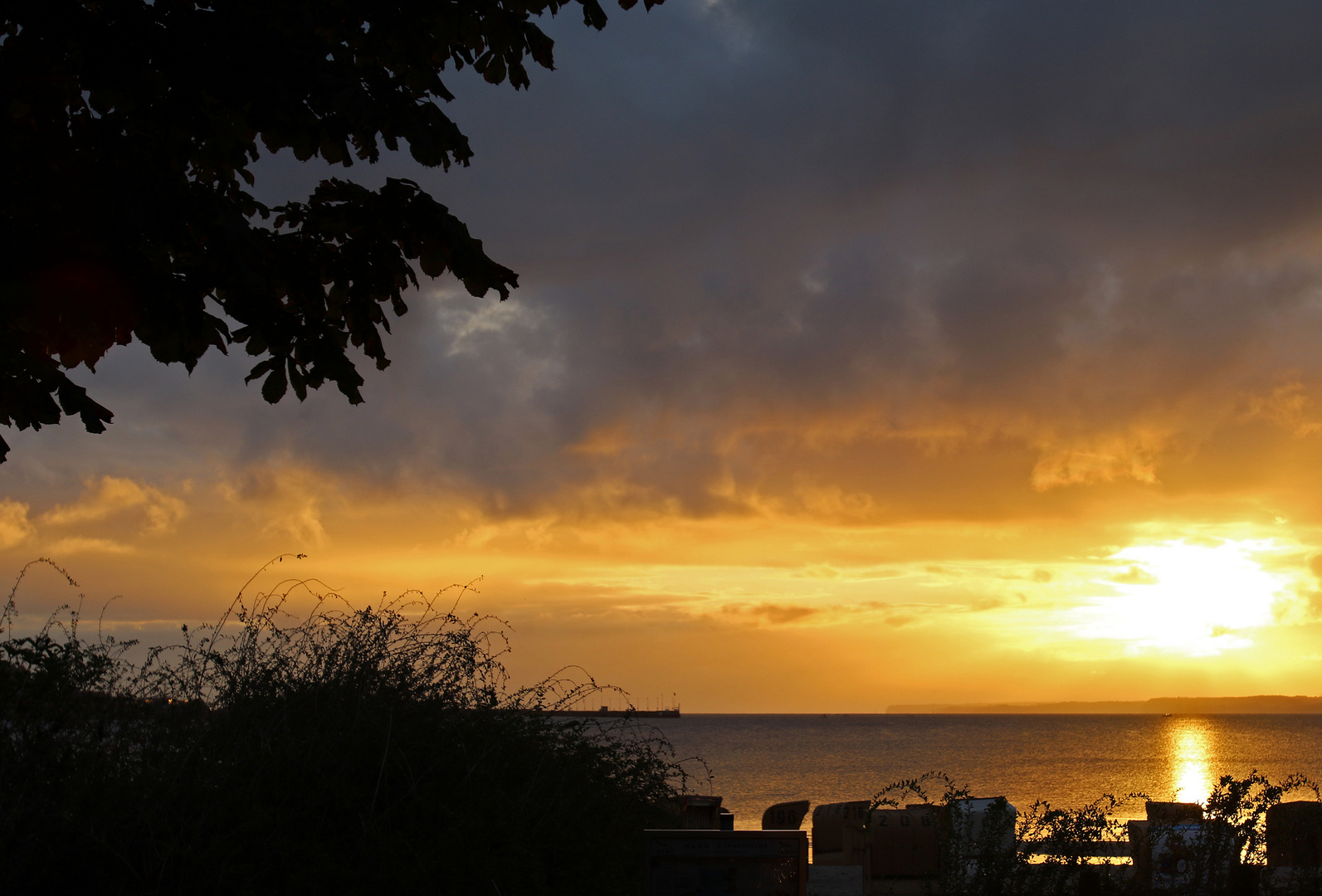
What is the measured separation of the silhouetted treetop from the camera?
4.50m

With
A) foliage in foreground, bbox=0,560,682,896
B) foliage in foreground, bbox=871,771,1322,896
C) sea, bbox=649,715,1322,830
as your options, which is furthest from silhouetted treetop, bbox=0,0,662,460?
sea, bbox=649,715,1322,830

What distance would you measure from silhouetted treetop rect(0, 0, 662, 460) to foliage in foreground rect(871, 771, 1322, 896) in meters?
6.32

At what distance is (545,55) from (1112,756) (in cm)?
11454

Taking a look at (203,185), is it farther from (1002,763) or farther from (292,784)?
(1002,763)

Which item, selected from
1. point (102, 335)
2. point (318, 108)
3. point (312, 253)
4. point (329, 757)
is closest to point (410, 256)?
point (312, 253)

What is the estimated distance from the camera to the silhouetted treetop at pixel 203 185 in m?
4.50

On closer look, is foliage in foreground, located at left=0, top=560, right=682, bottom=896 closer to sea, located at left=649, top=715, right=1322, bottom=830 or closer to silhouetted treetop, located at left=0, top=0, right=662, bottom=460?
silhouetted treetop, located at left=0, top=0, right=662, bottom=460

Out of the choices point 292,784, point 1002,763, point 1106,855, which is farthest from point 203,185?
point 1002,763

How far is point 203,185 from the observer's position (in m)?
A: 5.14

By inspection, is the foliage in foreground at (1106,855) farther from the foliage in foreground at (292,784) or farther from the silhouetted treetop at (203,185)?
the silhouetted treetop at (203,185)

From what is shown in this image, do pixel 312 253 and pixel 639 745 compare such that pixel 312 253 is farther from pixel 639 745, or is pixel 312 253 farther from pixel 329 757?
pixel 639 745

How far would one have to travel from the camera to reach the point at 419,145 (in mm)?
4812

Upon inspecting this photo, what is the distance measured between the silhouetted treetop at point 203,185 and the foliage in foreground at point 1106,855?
6.32 meters

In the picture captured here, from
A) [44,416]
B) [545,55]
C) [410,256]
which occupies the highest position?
[545,55]
